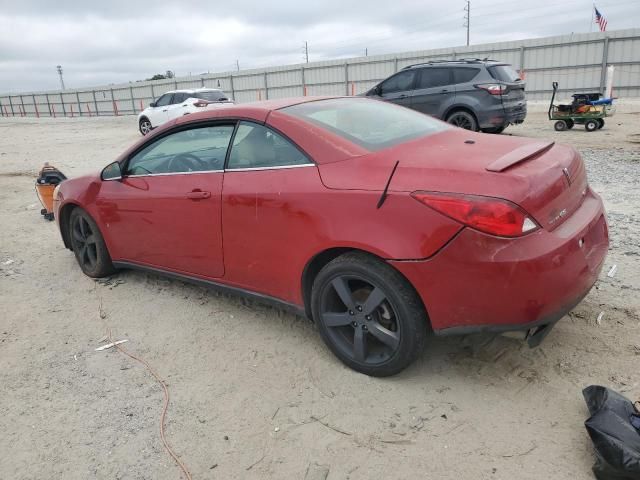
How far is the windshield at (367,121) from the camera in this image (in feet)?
9.96

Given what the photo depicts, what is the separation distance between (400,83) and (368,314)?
1037cm

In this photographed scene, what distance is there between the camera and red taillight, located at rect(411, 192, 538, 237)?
2.24 metres

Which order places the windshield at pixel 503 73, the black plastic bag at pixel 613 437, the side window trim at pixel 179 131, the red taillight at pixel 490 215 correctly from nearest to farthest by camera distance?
the black plastic bag at pixel 613 437, the red taillight at pixel 490 215, the side window trim at pixel 179 131, the windshield at pixel 503 73

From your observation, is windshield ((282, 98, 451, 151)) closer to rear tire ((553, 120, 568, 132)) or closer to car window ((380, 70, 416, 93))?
car window ((380, 70, 416, 93))

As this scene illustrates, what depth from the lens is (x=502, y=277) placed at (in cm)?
225

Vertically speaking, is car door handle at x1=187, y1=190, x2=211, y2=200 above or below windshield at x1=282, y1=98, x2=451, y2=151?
below

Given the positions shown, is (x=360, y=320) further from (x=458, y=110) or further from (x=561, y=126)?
(x=561, y=126)

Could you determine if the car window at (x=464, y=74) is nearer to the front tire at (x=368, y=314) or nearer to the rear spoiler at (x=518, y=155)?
the rear spoiler at (x=518, y=155)

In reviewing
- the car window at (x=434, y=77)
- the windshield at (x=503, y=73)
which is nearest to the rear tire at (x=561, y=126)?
the windshield at (x=503, y=73)

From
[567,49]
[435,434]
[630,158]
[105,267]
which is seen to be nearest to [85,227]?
[105,267]

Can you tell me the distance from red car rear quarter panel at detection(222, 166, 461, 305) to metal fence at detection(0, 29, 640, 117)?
2392 cm

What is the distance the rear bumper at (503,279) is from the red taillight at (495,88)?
8948 mm

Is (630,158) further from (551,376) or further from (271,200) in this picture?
(271,200)

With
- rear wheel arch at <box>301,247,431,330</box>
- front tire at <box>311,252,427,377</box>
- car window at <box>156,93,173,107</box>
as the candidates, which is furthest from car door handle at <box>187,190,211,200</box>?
car window at <box>156,93,173,107</box>
